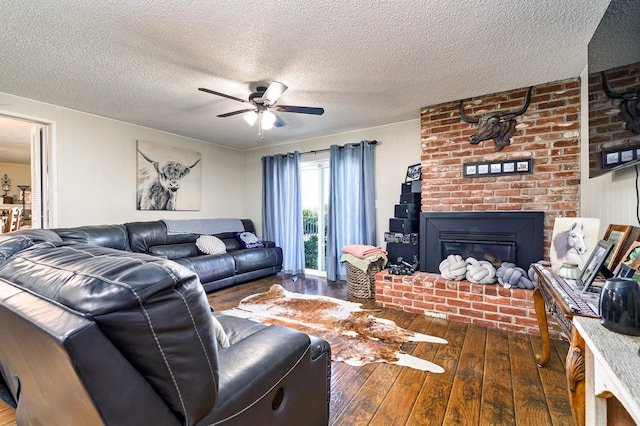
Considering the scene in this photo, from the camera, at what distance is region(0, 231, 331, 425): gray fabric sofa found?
608mm

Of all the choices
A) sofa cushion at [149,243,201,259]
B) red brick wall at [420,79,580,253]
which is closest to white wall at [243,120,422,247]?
red brick wall at [420,79,580,253]

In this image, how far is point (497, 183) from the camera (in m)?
3.08

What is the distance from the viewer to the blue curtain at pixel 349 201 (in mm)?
4211

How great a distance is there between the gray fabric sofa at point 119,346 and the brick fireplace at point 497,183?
7.96 ft

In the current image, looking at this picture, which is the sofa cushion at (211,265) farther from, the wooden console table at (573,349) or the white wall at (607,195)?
the white wall at (607,195)

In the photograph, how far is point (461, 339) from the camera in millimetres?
2453

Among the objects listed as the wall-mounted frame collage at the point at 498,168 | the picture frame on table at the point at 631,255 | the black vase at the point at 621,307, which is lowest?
the black vase at the point at 621,307

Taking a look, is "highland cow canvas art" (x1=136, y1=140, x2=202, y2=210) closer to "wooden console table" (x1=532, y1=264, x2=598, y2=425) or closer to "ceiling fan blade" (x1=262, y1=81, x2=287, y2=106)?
"ceiling fan blade" (x1=262, y1=81, x2=287, y2=106)

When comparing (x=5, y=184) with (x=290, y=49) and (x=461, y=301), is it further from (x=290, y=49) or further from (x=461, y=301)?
(x=461, y=301)

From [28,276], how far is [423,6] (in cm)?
222

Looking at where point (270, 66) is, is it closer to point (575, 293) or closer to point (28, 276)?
point (28, 276)

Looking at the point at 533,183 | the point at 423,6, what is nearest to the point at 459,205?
the point at 533,183

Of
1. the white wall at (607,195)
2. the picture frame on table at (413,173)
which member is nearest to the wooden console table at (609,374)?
the white wall at (607,195)

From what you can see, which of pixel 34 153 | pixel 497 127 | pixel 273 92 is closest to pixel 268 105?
pixel 273 92
